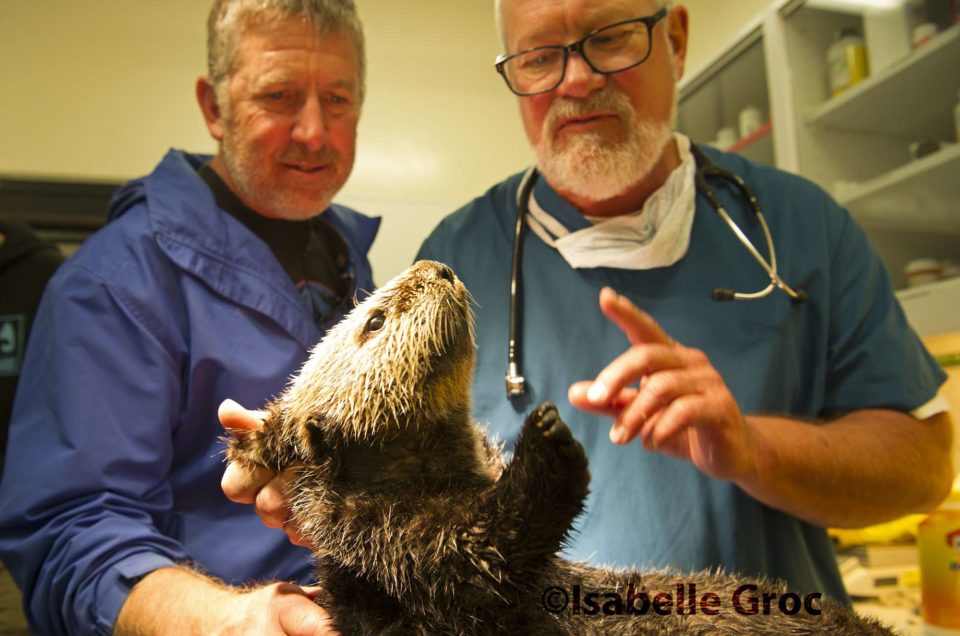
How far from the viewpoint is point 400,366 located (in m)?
0.93

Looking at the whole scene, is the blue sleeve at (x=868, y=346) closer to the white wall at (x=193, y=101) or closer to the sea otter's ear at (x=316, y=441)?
the white wall at (x=193, y=101)

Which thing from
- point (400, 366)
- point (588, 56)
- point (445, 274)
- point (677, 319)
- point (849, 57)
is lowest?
point (677, 319)

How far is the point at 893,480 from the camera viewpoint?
4.45ft

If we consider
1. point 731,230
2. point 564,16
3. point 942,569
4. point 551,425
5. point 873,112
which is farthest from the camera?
point 873,112

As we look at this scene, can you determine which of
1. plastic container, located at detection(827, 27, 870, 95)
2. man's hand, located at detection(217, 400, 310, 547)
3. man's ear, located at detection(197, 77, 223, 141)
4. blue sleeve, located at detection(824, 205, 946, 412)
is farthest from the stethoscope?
plastic container, located at detection(827, 27, 870, 95)

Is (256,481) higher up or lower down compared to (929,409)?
higher up

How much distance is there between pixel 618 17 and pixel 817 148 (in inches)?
68.1

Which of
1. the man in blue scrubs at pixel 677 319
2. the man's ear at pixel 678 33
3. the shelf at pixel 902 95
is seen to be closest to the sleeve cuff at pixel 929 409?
the man in blue scrubs at pixel 677 319

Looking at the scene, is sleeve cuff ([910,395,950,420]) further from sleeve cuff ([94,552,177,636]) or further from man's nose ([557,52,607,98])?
sleeve cuff ([94,552,177,636])

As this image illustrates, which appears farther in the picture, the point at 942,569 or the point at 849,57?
the point at 849,57

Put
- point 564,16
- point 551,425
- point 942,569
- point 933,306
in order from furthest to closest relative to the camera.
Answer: point 933,306 → point 942,569 → point 564,16 → point 551,425

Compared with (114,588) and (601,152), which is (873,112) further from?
(114,588)

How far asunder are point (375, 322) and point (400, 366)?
11cm

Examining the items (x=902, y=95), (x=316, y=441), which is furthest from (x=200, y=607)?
(x=902, y=95)
